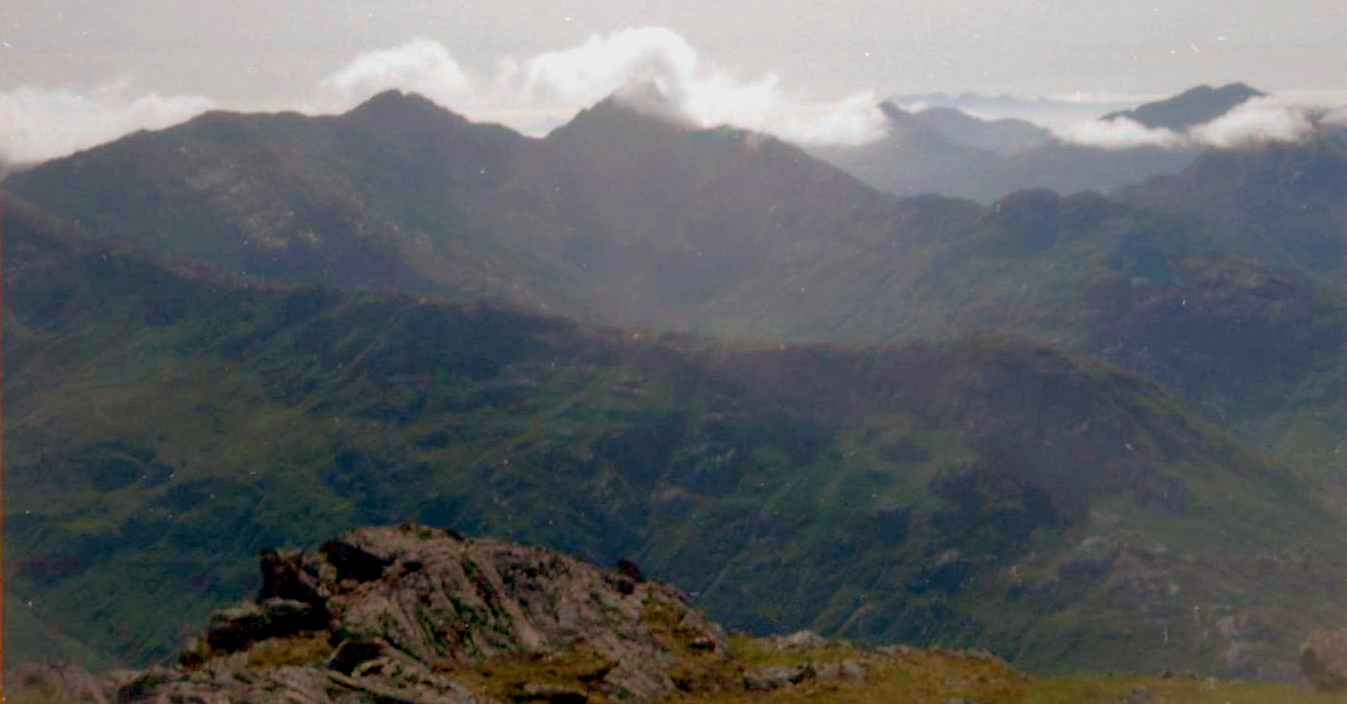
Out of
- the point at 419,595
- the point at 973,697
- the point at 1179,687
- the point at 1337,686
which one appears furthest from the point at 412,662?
the point at 1337,686

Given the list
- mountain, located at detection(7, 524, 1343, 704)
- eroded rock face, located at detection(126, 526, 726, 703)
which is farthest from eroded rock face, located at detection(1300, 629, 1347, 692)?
eroded rock face, located at detection(126, 526, 726, 703)

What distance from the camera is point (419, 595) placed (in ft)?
226

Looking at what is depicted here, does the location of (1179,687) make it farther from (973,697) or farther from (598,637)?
(598,637)

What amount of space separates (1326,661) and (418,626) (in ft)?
172

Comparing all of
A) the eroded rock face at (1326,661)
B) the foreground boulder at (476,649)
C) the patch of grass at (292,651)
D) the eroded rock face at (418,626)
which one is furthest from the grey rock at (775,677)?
the eroded rock face at (1326,661)

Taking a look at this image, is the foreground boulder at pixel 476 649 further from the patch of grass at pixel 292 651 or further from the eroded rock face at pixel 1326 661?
the eroded rock face at pixel 1326 661

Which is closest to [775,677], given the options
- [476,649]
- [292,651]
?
[476,649]

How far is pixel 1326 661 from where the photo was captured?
65875 mm

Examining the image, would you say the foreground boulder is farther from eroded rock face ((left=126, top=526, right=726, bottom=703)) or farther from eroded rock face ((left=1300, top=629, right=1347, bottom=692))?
eroded rock face ((left=1300, top=629, right=1347, bottom=692))

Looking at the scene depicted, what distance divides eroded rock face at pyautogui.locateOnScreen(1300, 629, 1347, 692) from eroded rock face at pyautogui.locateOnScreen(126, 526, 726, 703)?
35.2 m

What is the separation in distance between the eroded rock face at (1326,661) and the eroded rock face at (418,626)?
3517cm

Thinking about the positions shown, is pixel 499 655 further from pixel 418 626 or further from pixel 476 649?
pixel 418 626

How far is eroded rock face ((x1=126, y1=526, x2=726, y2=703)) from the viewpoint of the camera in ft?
168

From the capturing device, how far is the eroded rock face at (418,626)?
5122cm
